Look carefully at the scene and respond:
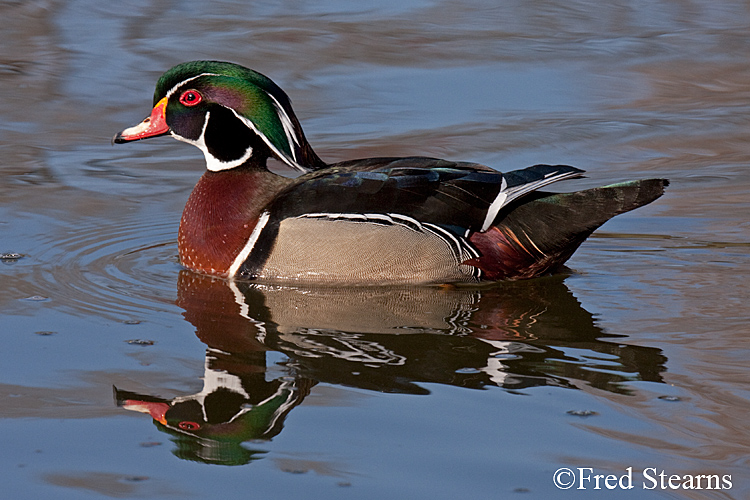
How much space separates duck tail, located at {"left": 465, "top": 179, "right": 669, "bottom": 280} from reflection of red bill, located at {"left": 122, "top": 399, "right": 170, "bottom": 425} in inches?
91.5

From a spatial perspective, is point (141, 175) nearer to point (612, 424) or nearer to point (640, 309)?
point (640, 309)

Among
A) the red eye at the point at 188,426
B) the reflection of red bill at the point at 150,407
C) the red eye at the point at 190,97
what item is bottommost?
the red eye at the point at 188,426

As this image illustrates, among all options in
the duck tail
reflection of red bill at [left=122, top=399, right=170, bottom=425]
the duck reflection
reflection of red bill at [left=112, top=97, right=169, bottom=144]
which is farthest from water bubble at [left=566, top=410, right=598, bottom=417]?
reflection of red bill at [left=112, top=97, right=169, bottom=144]

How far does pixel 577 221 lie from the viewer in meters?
A: 6.23

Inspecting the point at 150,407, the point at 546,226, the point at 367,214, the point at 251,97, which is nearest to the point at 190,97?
the point at 251,97

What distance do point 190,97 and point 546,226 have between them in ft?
7.25

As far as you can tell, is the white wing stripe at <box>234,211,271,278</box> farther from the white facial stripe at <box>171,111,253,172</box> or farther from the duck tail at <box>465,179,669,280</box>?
the duck tail at <box>465,179,669,280</box>

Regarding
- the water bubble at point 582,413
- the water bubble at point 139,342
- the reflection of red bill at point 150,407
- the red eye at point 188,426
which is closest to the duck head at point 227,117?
the water bubble at point 139,342

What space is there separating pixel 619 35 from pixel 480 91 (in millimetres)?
2688

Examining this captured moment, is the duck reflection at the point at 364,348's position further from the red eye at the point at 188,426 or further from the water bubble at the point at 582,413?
the water bubble at the point at 582,413

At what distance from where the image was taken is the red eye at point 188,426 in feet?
14.5

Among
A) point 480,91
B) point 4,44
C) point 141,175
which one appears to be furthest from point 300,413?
point 4,44

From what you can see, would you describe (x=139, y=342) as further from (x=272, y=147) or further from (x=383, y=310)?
(x=272, y=147)

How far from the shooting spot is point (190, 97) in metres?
6.61
